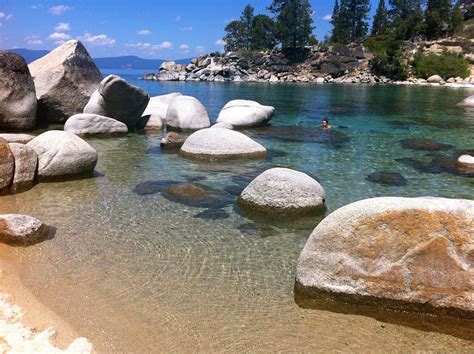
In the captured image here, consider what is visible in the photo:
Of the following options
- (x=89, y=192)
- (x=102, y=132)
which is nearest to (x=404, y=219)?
(x=89, y=192)

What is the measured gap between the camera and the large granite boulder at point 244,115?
2267 centimetres

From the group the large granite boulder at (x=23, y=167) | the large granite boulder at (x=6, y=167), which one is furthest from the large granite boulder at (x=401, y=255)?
the large granite boulder at (x=23, y=167)

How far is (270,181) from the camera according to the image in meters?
10.1

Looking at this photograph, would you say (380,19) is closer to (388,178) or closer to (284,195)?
(388,178)

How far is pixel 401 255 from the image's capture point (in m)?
6.10

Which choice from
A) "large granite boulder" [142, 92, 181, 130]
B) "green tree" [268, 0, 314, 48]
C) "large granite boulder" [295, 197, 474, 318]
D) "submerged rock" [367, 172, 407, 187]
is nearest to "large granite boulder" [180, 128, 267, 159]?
"submerged rock" [367, 172, 407, 187]

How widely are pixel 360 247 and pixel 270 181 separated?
160 inches

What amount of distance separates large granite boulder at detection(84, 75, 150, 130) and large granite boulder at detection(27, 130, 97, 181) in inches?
294

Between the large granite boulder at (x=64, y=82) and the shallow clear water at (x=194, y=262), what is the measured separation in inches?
271

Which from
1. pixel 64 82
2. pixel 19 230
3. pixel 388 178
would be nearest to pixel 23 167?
pixel 19 230

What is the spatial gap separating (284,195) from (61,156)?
629cm

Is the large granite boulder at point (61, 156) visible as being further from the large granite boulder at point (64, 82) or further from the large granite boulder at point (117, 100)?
the large granite boulder at point (64, 82)

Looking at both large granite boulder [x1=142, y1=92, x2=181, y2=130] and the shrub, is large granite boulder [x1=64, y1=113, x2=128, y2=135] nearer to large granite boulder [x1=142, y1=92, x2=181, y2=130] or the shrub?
large granite boulder [x1=142, y1=92, x2=181, y2=130]

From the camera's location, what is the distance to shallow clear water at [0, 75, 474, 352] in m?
5.73
